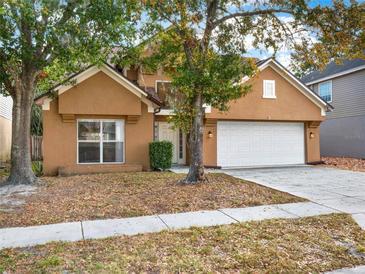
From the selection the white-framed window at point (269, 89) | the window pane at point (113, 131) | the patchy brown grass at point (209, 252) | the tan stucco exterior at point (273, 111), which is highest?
the white-framed window at point (269, 89)

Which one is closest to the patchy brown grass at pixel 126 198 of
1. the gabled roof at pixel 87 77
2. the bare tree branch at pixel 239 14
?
the gabled roof at pixel 87 77

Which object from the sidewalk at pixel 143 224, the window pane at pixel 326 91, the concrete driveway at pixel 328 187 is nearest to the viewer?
the sidewalk at pixel 143 224

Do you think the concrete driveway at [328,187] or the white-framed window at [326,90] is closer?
the concrete driveway at [328,187]

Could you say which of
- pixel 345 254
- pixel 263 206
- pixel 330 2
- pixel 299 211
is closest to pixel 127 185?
pixel 263 206

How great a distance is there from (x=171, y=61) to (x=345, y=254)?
27.4 feet

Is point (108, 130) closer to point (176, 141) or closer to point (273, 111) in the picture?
point (176, 141)

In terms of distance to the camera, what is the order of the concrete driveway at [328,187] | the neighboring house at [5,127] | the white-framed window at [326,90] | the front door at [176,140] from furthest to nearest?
the white-framed window at [326,90] < the neighboring house at [5,127] < the front door at [176,140] < the concrete driveway at [328,187]

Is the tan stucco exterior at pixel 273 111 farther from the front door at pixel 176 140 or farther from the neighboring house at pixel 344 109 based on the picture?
the neighboring house at pixel 344 109

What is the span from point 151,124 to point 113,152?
2.18 meters

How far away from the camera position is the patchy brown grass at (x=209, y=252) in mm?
4434

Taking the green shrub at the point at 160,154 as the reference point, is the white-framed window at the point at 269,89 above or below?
above

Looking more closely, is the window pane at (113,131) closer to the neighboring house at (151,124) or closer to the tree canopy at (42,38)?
the neighboring house at (151,124)

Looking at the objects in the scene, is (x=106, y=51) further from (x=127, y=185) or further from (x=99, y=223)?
(x=99, y=223)

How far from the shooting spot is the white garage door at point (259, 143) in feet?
54.5
